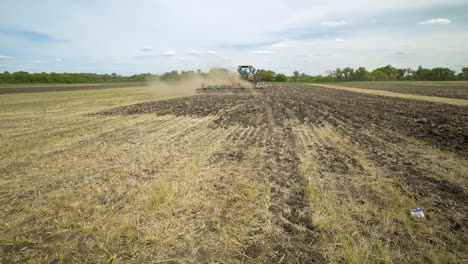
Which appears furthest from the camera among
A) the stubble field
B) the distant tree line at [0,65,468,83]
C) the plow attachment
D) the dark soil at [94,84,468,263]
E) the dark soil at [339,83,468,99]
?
the distant tree line at [0,65,468,83]

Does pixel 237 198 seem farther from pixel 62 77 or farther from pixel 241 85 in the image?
pixel 62 77

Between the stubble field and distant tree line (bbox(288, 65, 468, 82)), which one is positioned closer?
the stubble field

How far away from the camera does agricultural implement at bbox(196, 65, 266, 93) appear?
874 inches

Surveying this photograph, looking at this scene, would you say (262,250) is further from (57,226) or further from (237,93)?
(237,93)

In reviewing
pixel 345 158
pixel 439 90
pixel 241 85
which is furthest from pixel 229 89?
pixel 439 90

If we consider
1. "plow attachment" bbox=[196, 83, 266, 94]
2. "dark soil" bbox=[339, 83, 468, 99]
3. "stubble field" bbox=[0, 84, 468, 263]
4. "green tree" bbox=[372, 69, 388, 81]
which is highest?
"green tree" bbox=[372, 69, 388, 81]

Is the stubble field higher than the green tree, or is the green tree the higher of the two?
the green tree

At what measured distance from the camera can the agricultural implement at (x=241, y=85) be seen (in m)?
22.2

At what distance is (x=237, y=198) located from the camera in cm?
372

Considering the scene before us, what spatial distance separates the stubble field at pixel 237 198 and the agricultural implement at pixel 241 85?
1540 centimetres

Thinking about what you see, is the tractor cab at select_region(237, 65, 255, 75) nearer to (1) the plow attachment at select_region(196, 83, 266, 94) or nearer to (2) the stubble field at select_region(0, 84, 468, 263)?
(1) the plow attachment at select_region(196, 83, 266, 94)

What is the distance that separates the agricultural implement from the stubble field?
1540 cm

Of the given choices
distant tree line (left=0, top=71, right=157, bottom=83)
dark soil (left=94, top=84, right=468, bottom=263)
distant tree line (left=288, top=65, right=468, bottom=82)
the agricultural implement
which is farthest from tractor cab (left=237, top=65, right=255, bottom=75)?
distant tree line (left=288, top=65, right=468, bottom=82)

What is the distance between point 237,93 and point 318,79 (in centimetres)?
7339
